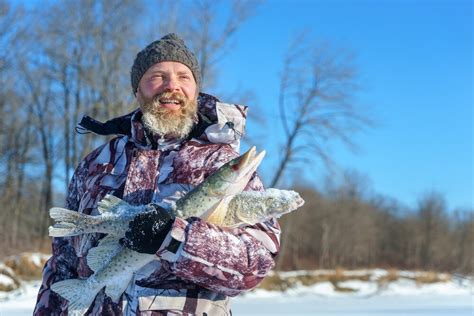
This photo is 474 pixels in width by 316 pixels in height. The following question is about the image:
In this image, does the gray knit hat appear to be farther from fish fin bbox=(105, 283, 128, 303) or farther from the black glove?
fish fin bbox=(105, 283, 128, 303)

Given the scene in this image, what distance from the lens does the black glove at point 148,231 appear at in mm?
1832

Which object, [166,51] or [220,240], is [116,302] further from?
[166,51]

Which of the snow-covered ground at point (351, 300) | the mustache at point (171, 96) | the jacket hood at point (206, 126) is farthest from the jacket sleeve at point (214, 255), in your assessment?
the snow-covered ground at point (351, 300)

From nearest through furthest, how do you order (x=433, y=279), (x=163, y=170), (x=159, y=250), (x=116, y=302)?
(x=159, y=250)
(x=116, y=302)
(x=163, y=170)
(x=433, y=279)

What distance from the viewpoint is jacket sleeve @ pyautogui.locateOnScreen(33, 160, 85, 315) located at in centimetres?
241

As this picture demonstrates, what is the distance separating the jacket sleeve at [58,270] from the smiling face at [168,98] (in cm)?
44

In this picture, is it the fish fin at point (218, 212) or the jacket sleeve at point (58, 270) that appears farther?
the jacket sleeve at point (58, 270)

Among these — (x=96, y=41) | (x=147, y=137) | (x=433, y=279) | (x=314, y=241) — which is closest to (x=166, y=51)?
(x=147, y=137)

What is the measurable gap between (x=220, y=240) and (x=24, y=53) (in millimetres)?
25172

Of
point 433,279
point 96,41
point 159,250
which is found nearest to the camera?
point 159,250

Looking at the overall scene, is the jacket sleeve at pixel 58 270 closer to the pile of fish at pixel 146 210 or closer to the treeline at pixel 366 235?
the pile of fish at pixel 146 210

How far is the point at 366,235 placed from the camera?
177 ft

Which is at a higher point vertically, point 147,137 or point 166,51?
point 166,51

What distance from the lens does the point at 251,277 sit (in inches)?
76.2
